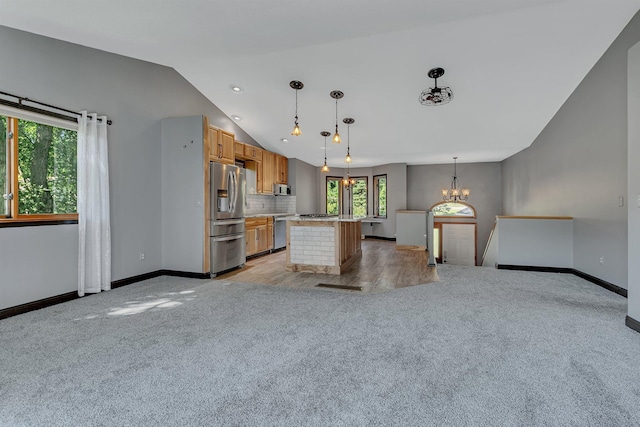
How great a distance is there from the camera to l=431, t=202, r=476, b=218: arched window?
9312mm

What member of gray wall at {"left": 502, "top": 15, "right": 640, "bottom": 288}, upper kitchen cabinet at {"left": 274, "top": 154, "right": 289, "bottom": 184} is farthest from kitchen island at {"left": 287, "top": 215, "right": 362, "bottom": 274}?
gray wall at {"left": 502, "top": 15, "right": 640, "bottom": 288}

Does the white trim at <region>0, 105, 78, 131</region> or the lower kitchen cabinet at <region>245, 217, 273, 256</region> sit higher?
the white trim at <region>0, 105, 78, 131</region>

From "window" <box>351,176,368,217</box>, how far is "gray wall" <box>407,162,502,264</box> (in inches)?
58.2

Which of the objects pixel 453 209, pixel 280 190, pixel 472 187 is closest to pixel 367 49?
pixel 280 190

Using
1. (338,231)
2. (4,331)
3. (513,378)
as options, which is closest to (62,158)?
(4,331)

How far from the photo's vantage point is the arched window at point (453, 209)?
9.31 meters

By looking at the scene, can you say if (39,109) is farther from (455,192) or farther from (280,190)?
(455,192)

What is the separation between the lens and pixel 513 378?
1795 mm

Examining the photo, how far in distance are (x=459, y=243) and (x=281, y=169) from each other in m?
6.33

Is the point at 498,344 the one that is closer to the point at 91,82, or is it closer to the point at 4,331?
the point at 4,331

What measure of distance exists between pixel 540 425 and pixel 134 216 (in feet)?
15.9

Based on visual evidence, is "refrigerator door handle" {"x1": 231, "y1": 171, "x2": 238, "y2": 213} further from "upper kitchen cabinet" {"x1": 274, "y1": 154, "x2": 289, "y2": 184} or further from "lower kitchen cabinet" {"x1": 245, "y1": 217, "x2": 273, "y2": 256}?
"upper kitchen cabinet" {"x1": 274, "y1": 154, "x2": 289, "y2": 184}

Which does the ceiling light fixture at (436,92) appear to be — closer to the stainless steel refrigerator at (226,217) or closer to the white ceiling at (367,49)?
→ the white ceiling at (367,49)

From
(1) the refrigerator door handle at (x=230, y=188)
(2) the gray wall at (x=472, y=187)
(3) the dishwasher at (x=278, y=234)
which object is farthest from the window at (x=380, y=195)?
(1) the refrigerator door handle at (x=230, y=188)
